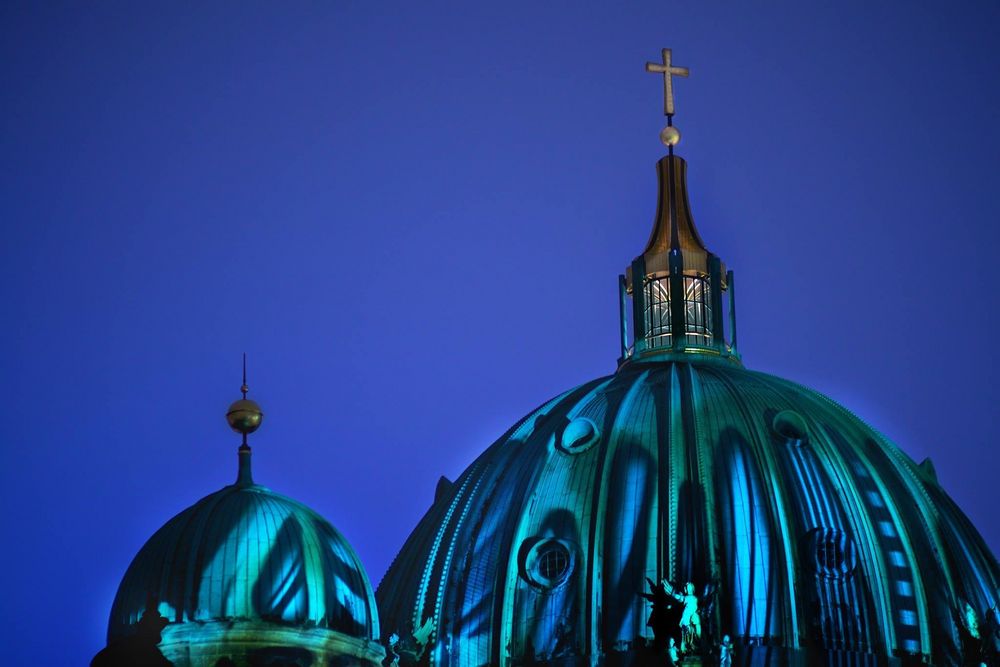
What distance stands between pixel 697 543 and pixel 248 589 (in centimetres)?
1966

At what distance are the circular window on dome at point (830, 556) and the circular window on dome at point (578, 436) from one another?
7.93 metres

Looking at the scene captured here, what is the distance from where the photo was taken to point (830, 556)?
427 ft

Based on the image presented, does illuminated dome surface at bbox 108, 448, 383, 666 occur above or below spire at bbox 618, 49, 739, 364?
below

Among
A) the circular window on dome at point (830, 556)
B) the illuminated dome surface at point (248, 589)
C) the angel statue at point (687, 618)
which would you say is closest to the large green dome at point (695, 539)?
the circular window on dome at point (830, 556)

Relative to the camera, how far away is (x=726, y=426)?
442ft

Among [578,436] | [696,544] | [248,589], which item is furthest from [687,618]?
[248,589]

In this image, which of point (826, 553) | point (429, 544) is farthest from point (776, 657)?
point (429, 544)

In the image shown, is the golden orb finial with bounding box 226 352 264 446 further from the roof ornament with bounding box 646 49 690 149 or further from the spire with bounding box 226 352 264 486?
the roof ornament with bounding box 646 49 690 149

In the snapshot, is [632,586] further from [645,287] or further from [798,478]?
[645,287]

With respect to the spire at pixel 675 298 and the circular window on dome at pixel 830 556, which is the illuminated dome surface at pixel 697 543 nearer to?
the circular window on dome at pixel 830 556

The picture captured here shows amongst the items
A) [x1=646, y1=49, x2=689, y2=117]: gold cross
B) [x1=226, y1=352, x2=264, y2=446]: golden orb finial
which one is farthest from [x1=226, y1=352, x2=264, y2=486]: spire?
[x1=646, y1=49, x2=689, y2=117]: gold cross

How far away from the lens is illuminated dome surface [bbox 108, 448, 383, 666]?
11475 centimetres

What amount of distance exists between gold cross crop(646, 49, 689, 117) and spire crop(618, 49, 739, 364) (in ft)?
15.4

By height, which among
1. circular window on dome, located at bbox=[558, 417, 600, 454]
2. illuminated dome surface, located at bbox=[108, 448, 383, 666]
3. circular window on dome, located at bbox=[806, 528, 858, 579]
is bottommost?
illuminated dome surface, located at bbox=[108, 448, 383, 666]
